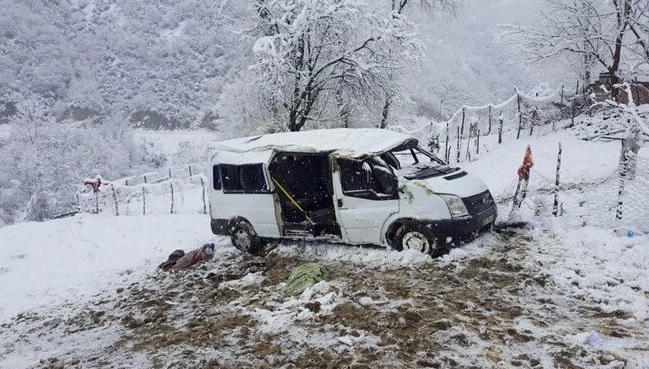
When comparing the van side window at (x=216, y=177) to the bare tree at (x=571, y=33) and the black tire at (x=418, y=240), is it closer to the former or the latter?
the black tire at (x=418, y=240)

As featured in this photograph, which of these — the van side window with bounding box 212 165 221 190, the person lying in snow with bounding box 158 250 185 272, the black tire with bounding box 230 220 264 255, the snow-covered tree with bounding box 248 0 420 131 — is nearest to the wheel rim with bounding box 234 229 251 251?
the black tire with bounding box 230 220 264 255

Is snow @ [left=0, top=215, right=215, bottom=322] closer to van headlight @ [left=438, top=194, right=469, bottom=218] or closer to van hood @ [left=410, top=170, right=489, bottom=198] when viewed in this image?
van hood @ [left=410, top=170, right=489, bottom=198]

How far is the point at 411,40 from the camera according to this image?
1722cm

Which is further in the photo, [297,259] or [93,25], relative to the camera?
[93,25]

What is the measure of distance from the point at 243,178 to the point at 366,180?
2.75 meters

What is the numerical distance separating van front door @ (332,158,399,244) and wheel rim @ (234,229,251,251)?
222cm

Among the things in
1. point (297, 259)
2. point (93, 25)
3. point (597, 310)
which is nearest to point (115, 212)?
point (297, 259)

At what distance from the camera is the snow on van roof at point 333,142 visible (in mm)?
8352

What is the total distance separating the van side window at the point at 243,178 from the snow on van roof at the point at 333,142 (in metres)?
0.39

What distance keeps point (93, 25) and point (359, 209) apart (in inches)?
3160

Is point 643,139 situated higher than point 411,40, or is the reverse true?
point 411,40

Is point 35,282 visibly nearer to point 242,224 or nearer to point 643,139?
point 242,224

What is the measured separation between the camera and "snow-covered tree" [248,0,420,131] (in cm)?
1662

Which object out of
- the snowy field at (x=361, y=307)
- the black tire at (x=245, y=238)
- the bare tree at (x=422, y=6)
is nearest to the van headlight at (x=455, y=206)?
the snowy field at (x=361, y=307)
